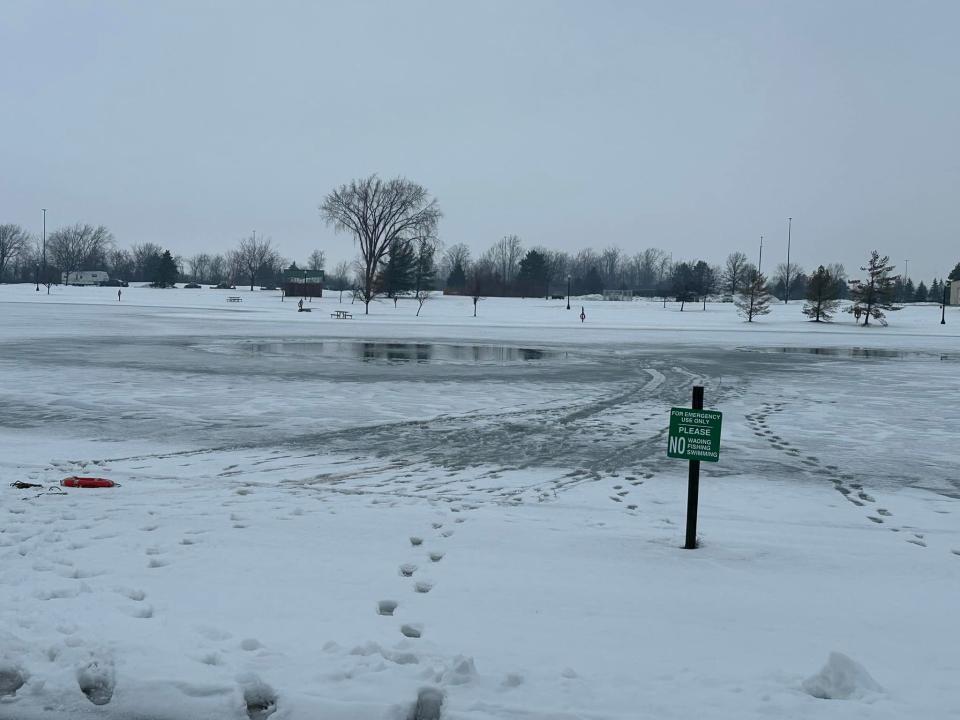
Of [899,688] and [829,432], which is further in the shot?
[829,432]

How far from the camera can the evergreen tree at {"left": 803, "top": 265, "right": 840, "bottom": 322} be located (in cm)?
6869

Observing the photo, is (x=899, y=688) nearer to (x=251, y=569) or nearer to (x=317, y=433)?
(x=251, y=569)

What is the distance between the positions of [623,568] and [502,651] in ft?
5.79

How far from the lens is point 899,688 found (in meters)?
4.16

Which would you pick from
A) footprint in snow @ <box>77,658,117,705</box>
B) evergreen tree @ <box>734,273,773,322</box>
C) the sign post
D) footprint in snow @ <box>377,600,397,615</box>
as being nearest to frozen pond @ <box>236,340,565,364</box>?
the sign post

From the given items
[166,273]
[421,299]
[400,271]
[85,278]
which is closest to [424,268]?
[400,271]

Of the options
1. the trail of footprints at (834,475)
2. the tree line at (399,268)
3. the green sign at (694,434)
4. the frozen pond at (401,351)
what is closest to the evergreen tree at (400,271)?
the tree line at (399,268)

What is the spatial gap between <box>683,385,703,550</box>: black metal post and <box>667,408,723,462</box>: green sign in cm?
8

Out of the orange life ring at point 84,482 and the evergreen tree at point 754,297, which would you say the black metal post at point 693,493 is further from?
the evergreen tree at point 754,297

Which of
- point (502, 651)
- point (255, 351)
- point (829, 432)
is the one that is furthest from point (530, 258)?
point (502, 651)

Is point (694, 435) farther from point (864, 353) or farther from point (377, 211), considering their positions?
point (377, 211)

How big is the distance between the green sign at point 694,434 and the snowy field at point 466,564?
32.2 inches

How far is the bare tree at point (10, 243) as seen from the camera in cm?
14988

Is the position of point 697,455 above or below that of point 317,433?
above
